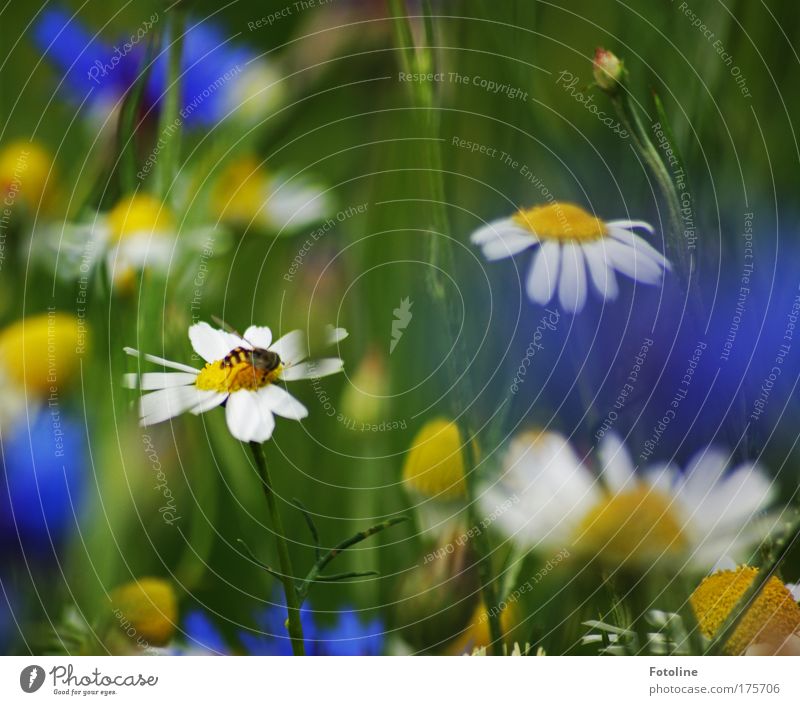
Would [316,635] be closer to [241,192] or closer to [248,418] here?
[248,418]

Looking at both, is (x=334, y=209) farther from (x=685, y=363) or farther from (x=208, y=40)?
(x=685, y=363)

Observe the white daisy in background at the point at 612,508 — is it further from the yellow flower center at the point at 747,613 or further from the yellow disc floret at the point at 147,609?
the yellow disc floret at the point at 147,609

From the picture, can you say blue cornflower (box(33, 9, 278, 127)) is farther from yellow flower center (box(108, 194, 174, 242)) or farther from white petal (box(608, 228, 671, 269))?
white petal (box(608, 228, 671, 269))

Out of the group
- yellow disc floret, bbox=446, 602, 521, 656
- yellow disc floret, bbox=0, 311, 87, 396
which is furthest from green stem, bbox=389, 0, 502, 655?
yellow disc floret, bbox=0, 311, 87, 396

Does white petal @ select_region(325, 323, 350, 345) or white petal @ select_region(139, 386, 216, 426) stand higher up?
white petal @ select_region(325, 323, 350, 345)

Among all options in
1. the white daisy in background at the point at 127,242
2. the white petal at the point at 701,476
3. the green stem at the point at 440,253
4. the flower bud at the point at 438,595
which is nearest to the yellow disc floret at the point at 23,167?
the white daisy in background at the point at 127,242
